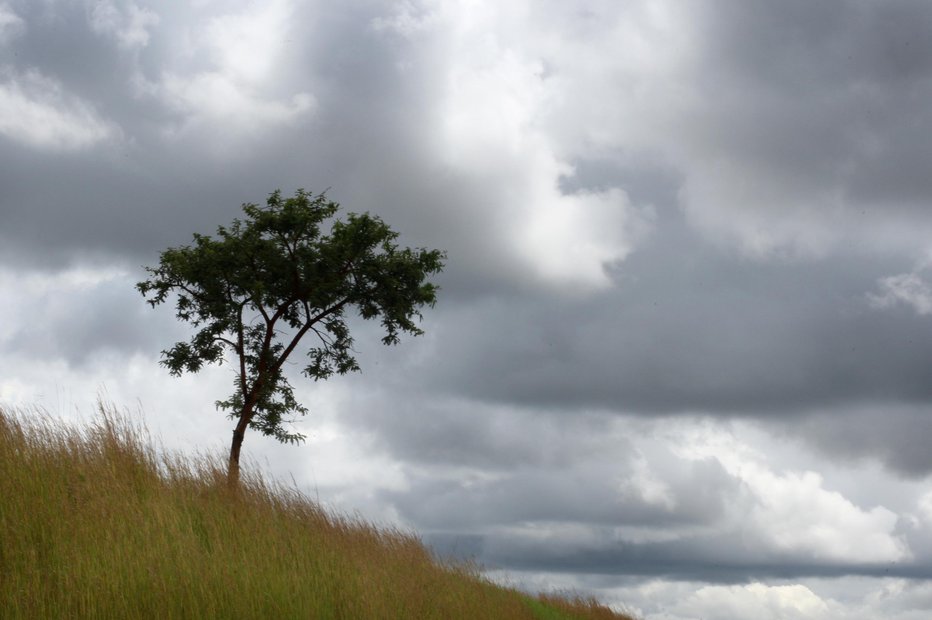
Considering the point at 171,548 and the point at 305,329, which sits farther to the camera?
the point at 305,329

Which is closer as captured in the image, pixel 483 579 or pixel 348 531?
pixel 348 531

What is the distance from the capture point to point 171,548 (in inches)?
592

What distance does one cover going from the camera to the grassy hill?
535 inches

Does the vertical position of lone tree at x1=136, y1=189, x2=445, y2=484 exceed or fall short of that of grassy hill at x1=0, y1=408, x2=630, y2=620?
it exceeds it

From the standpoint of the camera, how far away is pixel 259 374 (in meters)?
30.8

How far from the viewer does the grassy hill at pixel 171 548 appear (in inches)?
535

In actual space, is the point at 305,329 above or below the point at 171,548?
above

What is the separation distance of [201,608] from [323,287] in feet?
58.8

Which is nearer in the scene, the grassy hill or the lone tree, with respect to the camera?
the grassy hill

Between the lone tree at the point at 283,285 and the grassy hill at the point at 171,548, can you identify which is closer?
the grassy hill at the point at 171,548

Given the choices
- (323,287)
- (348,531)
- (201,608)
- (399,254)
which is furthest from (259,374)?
(201,608)

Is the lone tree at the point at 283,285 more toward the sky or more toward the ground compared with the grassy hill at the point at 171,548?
more toward the sky

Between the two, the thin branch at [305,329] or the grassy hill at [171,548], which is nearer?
the grassy hill at [171,548]

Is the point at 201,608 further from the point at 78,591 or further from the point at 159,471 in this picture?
the point at 159,471
